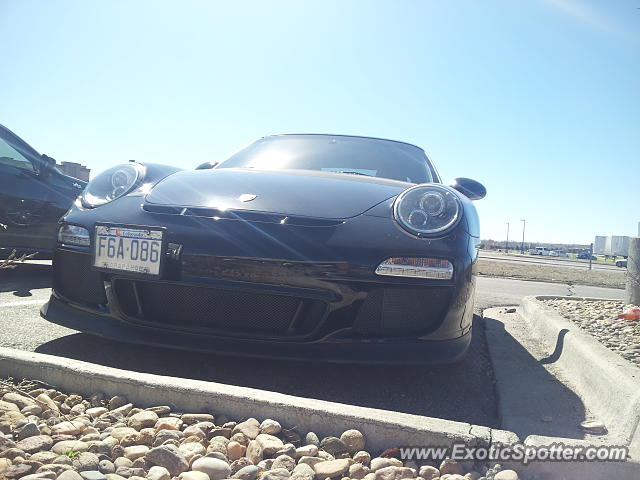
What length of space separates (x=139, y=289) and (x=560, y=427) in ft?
5.23

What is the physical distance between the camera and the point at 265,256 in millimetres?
1741

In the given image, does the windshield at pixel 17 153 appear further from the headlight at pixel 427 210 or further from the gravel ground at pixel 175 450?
the headlight at pixel 427 210

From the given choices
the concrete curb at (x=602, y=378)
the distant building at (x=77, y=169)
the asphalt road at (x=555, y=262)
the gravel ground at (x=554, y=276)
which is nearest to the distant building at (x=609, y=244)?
the asphalt road at (x=555, y=262)

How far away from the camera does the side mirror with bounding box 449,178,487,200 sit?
283cm

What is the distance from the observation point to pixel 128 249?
1.87m

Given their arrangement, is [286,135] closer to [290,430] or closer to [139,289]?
[139,289]

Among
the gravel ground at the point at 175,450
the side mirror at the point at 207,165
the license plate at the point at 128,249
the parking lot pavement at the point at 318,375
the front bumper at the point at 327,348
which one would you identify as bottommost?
the parking lot pavement at the point at 318,375

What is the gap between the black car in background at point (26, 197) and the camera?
149 inches

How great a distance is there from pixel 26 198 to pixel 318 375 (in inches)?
125

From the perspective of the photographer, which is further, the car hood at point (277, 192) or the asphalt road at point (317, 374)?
the car hood at point (277, 192)

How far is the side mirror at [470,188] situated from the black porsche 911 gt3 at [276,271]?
753 millimetres

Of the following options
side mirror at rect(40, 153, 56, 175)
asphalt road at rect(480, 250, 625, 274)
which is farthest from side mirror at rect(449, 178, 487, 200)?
asphalt road at rect(480, 250, 625, 274)

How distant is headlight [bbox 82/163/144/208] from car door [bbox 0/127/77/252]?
70.7 inches

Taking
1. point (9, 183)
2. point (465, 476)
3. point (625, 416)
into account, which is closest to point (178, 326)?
point (465, 476)
